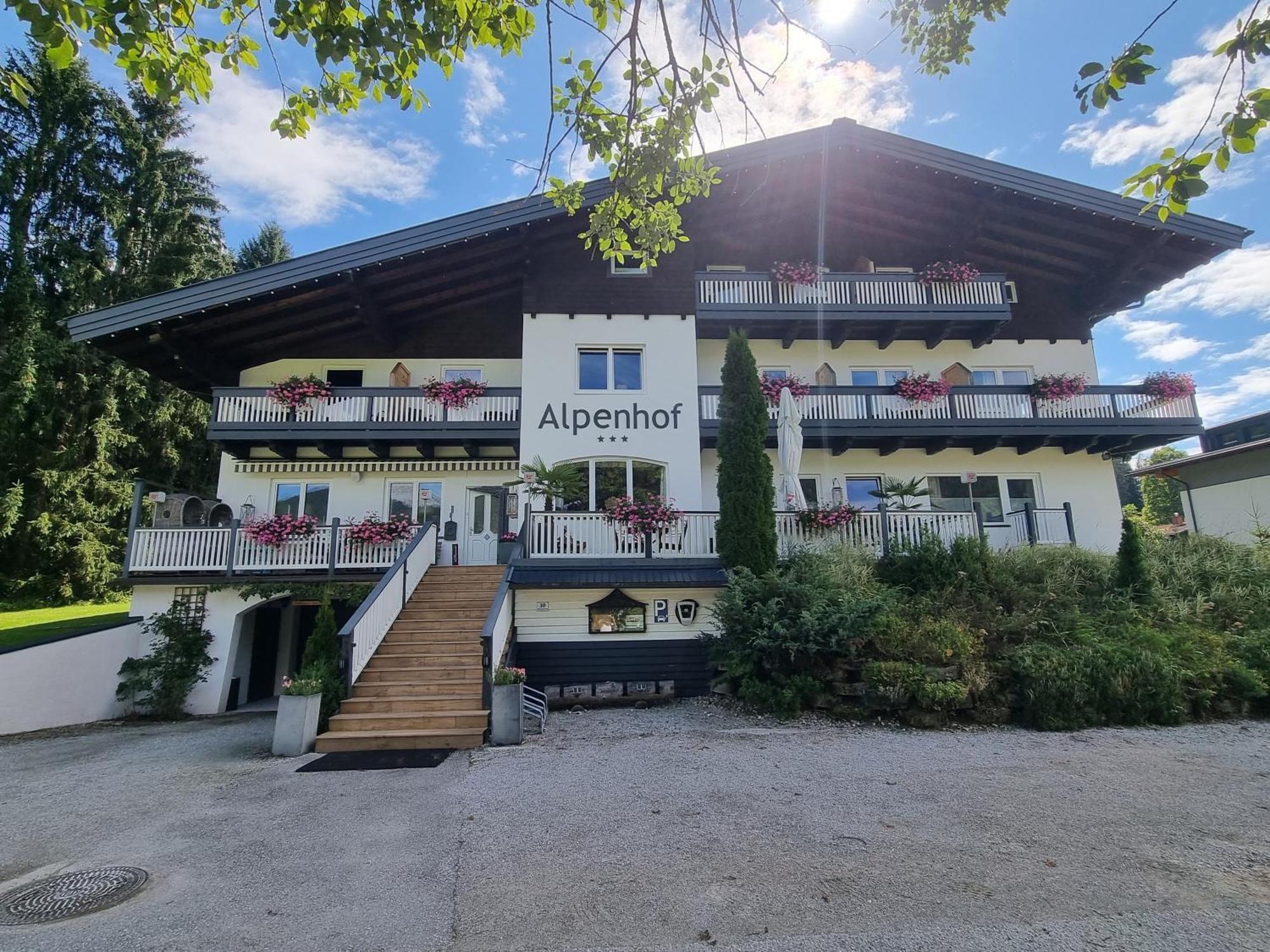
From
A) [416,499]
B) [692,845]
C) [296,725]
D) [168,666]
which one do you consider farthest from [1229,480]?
[168,666]

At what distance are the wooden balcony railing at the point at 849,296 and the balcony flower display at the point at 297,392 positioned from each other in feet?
28.7

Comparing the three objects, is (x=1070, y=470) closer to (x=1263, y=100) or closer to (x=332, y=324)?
(x=1263, y=100)

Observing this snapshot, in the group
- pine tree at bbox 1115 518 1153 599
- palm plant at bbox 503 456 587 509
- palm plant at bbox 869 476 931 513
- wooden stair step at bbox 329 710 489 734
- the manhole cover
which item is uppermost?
palm plant at bbox 503 456 587 509

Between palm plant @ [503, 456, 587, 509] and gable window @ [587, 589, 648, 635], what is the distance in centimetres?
234

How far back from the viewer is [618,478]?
14.1 metres

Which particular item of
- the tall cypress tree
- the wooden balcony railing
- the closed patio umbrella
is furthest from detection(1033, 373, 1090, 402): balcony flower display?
the tall cypress tree

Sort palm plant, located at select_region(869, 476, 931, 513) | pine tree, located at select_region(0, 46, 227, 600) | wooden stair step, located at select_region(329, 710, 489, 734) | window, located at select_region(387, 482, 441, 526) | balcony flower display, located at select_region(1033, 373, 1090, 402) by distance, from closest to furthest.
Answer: wooden stair step, located at select_region(329, 710, 489, 734)
palm plant, located at select_region(869, 476, 931, 513)
balcony flower display, located at select_region(1033, 373, 1090, 402)
window, located at select_region(387, 482, 441, 526)
pine tree, located at select_region(0, 46, 227, 600)

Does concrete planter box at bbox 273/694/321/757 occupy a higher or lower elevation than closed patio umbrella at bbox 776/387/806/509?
lower

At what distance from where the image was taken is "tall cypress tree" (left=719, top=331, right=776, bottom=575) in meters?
10.8

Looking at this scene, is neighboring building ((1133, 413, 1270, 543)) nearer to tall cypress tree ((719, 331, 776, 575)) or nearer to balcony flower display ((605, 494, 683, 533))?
tall cypress tree ((719, 331, 776, 575))

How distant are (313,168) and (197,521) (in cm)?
1110

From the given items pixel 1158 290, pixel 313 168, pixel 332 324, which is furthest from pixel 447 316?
pixel 1158 290

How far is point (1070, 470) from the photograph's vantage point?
15164 millimetres

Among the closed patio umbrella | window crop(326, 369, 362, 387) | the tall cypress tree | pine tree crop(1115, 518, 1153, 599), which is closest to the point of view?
pine tree crop(1115, 518, 1153, 599)
